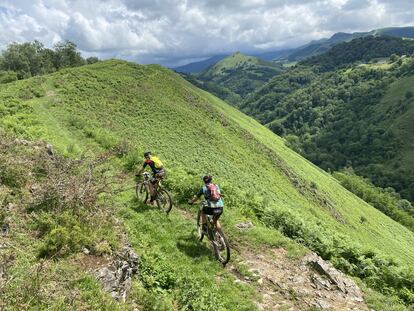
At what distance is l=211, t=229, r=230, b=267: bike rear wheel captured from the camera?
12.8m

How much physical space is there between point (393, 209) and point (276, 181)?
75.1 meters

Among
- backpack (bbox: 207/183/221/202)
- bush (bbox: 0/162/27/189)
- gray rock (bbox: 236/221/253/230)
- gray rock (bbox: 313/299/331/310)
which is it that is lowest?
gray rock (bbox: 313/299/331/310)

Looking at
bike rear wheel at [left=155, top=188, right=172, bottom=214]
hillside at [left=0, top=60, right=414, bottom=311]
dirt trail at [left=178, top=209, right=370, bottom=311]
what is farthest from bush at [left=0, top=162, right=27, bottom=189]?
dirt trail at [left=178, top=209, right=370, bottom=311]

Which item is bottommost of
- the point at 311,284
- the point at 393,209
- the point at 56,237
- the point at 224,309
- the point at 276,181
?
the point at 393,209

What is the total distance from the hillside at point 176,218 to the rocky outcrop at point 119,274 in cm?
38

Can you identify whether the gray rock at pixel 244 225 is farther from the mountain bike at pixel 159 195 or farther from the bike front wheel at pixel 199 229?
the mountain bike at pixel 159 195

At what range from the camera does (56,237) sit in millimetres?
10281

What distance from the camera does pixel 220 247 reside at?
13.4 metres

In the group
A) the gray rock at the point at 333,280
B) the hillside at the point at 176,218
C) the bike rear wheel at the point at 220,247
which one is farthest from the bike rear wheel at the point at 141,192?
the gray rock at the point at 333,280

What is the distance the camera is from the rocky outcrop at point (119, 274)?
9.21 metres

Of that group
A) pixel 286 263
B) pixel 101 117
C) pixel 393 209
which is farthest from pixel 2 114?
pixel 393 209

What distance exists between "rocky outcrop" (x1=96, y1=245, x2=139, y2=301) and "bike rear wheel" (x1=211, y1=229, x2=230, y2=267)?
3.28m

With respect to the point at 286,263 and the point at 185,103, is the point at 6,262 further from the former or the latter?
the point at 185,103

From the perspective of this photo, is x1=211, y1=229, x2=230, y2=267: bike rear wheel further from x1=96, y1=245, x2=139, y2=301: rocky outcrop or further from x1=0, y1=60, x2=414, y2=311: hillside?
x1=96, y1=245, x2=139, y2=301: rocky outcrop
